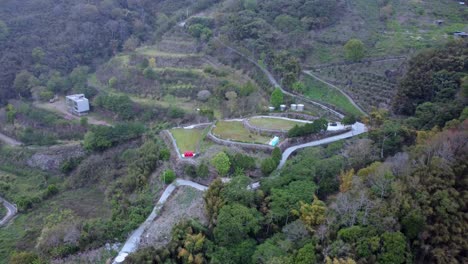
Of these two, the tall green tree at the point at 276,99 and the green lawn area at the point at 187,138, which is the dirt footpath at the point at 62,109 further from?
the tall green tree at the point at 276,99

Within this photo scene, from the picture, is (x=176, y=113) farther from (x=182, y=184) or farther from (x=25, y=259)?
(x=25, y=259)

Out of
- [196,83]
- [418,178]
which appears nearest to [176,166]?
[418,178]

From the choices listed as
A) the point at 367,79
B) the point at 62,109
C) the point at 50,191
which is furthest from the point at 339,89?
the point at 62,109

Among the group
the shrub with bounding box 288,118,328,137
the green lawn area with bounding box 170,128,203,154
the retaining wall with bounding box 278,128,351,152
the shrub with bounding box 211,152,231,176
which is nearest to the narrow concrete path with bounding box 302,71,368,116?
the retaining wall with bounding box 278,128,351,152

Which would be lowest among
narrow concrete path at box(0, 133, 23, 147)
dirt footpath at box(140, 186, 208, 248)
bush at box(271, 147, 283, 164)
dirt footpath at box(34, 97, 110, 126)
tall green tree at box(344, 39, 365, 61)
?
narrow concrete path at box(0, 133, 23, 147)

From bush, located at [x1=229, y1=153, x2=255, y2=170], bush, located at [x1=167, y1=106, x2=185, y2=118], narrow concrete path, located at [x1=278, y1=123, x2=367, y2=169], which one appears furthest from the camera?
bush, located at [x1=167, y1=106, x2=185, y2=118]

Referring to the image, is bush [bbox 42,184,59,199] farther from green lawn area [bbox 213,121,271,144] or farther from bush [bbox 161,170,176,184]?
green lawn area [bbox 213,121,271,144]

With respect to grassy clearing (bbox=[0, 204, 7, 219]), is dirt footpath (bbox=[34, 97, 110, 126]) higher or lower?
higher

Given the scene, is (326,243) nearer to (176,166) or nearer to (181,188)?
(181,188)

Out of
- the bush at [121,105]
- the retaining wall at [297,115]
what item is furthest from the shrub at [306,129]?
the bush at [121,105]
